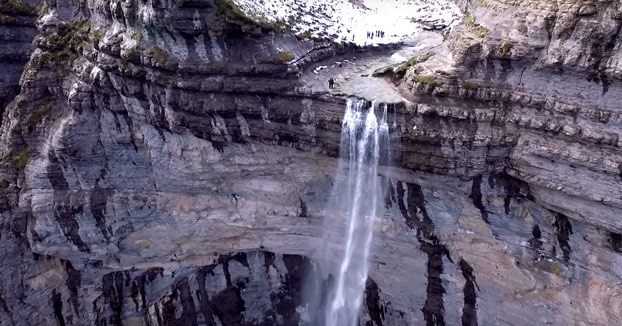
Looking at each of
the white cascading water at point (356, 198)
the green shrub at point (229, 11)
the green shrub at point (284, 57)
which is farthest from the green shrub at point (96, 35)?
the white cascading water at point (356, 198)

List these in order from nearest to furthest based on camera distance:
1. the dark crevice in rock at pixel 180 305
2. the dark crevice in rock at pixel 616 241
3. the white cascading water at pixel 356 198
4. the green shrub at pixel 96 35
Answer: the dark crevice in rock at pixel 616 241, the white cascading water at pixel 356 198, the green shrub at pixel 96 35, the dark crevice in rock at pixel 180 305

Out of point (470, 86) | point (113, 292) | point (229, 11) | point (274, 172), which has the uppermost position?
point (229, 11)

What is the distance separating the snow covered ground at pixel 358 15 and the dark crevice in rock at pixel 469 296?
13.9 metres

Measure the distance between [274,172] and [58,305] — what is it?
14564 millimetres

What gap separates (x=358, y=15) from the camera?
105 feet

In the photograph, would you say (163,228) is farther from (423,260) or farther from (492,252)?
(492,252)

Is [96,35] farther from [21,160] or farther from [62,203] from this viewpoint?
[62,203]

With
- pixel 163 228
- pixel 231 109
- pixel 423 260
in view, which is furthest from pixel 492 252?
pixel 163 228

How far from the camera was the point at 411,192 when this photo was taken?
2503 centimetres

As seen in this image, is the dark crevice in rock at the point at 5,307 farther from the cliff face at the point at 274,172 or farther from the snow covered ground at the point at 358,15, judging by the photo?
the snow covered ground at the point at 358,15

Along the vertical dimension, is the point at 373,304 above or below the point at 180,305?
above

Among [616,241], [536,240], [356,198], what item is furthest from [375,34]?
[616,241]

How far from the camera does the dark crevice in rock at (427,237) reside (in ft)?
82.4

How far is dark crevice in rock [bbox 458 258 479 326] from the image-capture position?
25.6m
